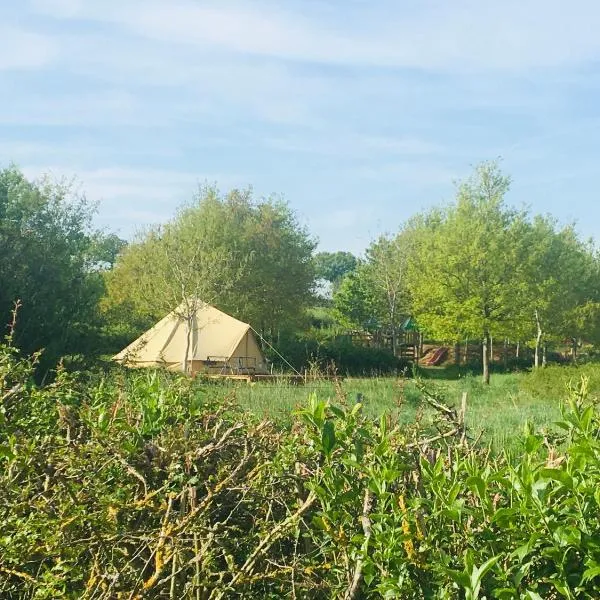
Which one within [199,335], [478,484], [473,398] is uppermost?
[199,335]

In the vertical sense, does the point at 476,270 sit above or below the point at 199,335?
above

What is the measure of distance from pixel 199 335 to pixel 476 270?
40.1 ft

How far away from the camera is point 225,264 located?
3753cm

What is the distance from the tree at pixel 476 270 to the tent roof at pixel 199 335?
916 centimetres

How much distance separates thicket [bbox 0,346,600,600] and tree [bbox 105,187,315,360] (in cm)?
2948

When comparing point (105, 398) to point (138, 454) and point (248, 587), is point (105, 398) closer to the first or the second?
point (138, 454)

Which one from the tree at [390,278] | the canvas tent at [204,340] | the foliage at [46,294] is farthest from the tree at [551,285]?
the foliage at [46,294]

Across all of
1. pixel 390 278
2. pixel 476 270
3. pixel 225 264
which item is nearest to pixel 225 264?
pixel 225 264

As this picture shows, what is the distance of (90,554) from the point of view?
7.13ft

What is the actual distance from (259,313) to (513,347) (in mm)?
21251

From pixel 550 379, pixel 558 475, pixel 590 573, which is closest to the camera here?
pixel 590 573

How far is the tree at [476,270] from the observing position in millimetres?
34688

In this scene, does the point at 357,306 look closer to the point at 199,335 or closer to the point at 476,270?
the point at 476,270

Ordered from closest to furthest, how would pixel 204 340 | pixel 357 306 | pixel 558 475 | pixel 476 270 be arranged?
pixel 558 475 → pixel 204 340 → pixel 476 270 → pixel 357 306
